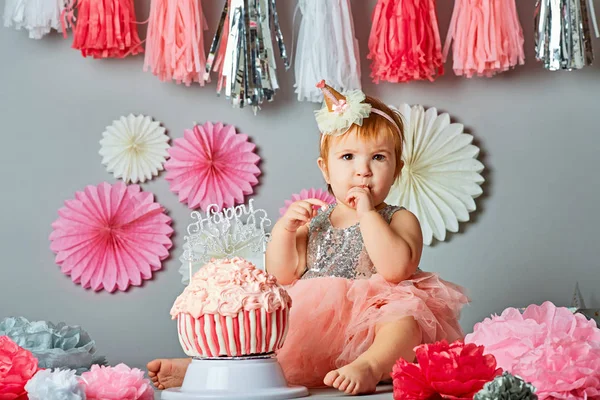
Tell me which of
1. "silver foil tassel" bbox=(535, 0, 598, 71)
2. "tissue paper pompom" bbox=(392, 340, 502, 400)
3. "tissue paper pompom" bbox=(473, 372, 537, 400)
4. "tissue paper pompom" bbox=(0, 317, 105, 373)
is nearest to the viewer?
"tissue paper pompom" bbox=(473, 372, 537, 400)

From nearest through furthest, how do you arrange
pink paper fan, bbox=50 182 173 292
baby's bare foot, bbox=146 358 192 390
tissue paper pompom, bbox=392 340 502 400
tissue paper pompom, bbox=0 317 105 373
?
tissue paper pompom, bbox=392 340 502 400 → tissue paper pompom, bbox=0 317 105 373 → baby's bare foot, bbox=146 358 192 390 → pink paper fan, bbox=50 182 173 292

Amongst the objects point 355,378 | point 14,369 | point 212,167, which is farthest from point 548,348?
point 212,167

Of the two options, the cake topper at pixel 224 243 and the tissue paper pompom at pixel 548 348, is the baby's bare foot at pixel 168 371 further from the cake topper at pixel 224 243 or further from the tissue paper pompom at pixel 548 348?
the cake topper at pixel 224 243

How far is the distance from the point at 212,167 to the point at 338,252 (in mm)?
724

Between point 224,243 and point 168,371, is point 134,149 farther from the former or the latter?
point 168,371

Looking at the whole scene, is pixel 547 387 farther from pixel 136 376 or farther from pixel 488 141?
pixel 488 141

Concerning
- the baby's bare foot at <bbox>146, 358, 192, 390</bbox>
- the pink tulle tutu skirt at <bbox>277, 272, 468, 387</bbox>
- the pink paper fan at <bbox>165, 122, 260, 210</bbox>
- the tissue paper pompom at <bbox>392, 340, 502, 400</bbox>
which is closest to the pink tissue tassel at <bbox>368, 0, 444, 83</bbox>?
the pink paper fan at <bbox>165, 122, 260, 210</bbox>

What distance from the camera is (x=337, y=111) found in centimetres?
157

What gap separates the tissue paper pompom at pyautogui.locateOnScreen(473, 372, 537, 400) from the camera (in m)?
0.92

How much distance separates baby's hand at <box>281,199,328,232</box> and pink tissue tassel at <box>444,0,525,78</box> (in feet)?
2.50

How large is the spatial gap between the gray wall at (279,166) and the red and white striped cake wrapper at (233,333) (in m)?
1.04

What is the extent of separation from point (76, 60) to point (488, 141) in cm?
105

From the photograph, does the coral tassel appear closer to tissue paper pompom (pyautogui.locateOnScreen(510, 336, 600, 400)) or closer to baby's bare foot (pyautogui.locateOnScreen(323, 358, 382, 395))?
baby's bare foot (pyautogui.locateOnScreen(323, 358, 382, 395))

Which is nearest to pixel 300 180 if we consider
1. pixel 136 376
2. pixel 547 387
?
pixel 136 376
